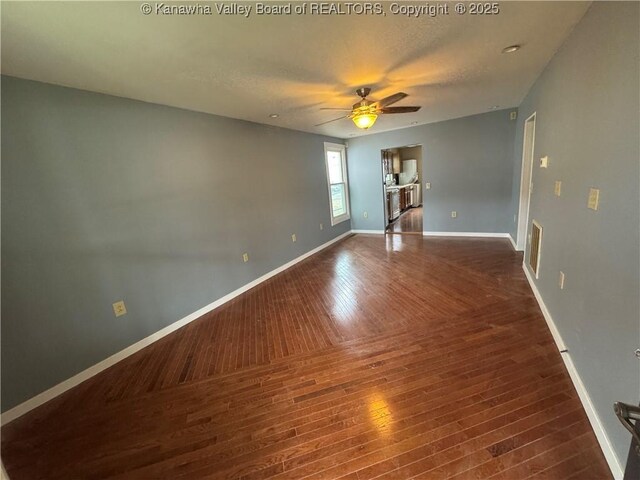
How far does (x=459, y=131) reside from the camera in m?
5.07

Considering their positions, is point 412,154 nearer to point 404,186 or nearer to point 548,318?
point 404,186

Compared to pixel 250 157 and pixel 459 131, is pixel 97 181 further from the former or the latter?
pixel 459 131

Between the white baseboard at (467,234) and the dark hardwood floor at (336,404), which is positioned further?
the white baseboard at (467,234)

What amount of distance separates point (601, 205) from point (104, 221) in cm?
351

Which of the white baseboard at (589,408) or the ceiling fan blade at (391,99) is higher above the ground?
the ceiling fan blade at (391,99)

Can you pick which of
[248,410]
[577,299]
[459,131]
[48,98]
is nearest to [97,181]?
[48,98]

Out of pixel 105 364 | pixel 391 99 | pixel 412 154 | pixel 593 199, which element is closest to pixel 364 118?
pixel 391 99

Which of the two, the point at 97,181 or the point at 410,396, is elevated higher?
the point at 97,181

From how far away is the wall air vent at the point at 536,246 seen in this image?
9.02 ft

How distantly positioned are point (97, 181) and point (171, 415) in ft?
6.46

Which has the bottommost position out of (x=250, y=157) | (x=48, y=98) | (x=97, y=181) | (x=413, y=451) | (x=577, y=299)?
(x=413, y=451)

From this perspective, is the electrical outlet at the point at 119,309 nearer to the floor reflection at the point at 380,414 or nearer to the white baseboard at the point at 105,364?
the white baseboard at the point at 105,364

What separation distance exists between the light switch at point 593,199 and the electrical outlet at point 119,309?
3.60m

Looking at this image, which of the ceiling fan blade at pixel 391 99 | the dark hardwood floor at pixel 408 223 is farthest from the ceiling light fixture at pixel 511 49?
the dark hardwood floor at pixel 408 223
